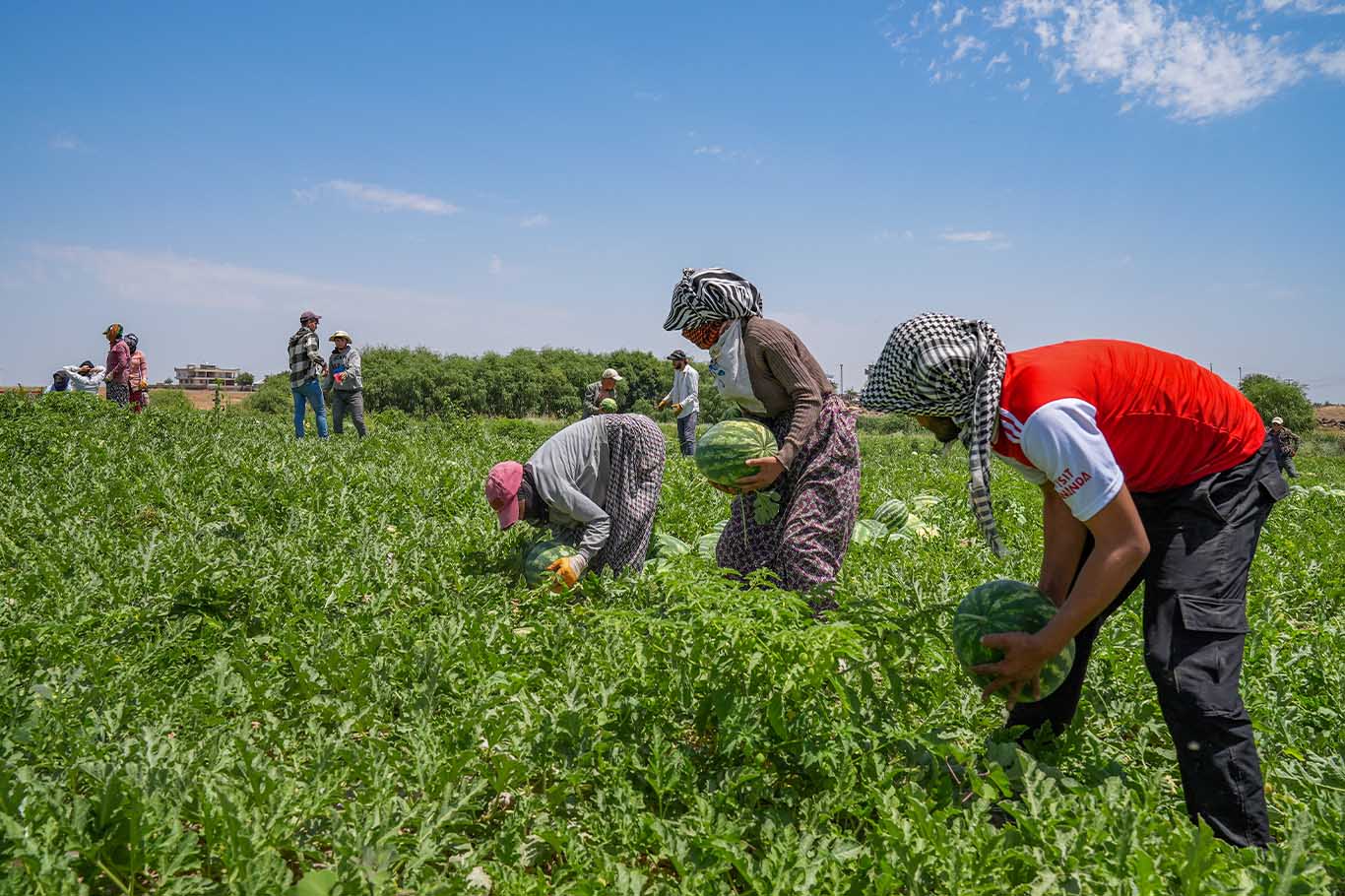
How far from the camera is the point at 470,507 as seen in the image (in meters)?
6.95

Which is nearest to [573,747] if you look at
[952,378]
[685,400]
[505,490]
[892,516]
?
[952,378]

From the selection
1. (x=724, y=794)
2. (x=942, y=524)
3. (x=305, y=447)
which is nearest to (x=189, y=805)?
(x=724, y=794)

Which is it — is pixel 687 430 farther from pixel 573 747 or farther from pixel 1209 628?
pixel 1209 628

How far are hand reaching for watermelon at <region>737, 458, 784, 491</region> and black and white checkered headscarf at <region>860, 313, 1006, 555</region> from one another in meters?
1.12

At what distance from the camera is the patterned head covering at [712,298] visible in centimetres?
384

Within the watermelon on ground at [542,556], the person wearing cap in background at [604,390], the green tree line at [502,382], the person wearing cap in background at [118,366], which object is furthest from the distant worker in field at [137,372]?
the green tree line at [502,382]

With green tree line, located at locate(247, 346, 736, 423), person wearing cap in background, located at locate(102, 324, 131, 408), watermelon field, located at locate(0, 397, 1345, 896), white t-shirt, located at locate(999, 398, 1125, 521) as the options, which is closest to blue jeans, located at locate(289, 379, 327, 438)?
person wearing cap in background, located at locate(102, 324, 131, 408)

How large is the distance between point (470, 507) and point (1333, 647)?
5.50 m

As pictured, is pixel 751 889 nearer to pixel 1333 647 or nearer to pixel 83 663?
pixel 83 663

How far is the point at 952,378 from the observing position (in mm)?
2467

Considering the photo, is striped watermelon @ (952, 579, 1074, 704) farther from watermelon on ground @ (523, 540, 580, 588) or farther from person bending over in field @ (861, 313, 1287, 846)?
watermelon on ground @ (523, 540, 580, 588)

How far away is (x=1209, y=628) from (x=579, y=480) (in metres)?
3.39

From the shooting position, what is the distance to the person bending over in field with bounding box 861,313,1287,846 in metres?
2.24

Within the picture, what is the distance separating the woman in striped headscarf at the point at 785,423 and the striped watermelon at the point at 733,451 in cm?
6
